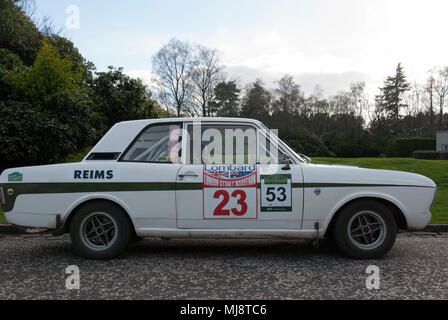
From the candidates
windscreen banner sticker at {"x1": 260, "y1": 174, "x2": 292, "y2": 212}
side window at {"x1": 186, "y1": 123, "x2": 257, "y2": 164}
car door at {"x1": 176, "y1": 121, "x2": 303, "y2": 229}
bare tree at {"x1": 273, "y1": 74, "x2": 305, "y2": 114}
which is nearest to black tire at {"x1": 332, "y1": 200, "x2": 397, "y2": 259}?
car door at {"x1": 176, "y1": 121, "x2": 303, "y2": 229}

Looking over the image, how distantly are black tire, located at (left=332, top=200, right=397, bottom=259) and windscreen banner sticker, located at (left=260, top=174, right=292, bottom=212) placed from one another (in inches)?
27.8

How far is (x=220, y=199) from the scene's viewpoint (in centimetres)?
449

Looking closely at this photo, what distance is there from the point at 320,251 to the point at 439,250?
174 centimetres

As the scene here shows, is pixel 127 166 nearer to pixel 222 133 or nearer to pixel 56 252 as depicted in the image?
pixel 222 133

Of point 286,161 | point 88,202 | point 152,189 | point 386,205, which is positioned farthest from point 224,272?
point 386,205

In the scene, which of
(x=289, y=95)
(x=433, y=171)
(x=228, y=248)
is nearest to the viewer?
(x=228, y=248)

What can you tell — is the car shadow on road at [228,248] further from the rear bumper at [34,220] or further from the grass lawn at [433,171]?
the grass lawn at [433,171]

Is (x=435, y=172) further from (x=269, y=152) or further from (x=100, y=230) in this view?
Answer: (x=100, y=230)

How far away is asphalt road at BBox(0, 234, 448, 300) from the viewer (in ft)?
11.2

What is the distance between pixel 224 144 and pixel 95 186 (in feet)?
5.75

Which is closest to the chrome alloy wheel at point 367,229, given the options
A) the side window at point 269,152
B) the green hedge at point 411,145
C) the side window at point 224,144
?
the side window at point 269,152

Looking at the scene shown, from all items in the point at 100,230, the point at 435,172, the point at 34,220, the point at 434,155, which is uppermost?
the point at 434,155

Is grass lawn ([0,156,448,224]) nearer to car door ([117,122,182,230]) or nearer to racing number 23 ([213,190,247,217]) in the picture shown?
car door ([117,122,182,230])
